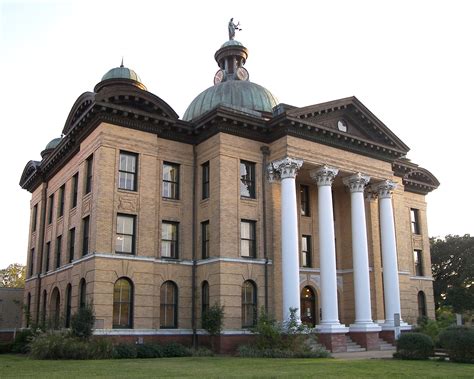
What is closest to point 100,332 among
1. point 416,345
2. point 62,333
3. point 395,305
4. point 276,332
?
point 62,333

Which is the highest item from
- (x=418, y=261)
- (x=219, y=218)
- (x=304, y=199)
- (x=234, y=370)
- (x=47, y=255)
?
(x=304, y=199)

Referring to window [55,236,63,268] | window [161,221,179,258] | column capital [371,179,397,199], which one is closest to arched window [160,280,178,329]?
window [161,221,179,258]

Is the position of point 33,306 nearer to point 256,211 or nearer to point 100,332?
point 100,332

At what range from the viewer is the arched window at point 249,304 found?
27.8m

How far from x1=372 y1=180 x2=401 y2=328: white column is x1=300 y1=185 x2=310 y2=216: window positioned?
14.2 feet

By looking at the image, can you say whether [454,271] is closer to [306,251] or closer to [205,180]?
[306,251]

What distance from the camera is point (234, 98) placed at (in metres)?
36.6

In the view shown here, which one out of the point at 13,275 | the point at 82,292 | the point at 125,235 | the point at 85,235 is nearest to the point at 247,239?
the point at 125,235

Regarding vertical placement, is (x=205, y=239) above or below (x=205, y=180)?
below

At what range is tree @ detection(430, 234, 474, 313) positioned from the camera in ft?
191

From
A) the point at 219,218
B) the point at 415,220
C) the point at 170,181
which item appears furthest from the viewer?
the point at 415,220

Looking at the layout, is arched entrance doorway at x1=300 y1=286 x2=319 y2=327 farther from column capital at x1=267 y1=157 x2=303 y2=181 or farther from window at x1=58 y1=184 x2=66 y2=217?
window at x1=58 y1=184 x2=66 y2=217

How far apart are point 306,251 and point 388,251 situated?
204 inches

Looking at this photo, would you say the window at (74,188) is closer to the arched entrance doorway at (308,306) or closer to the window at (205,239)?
the window at (205,239)
